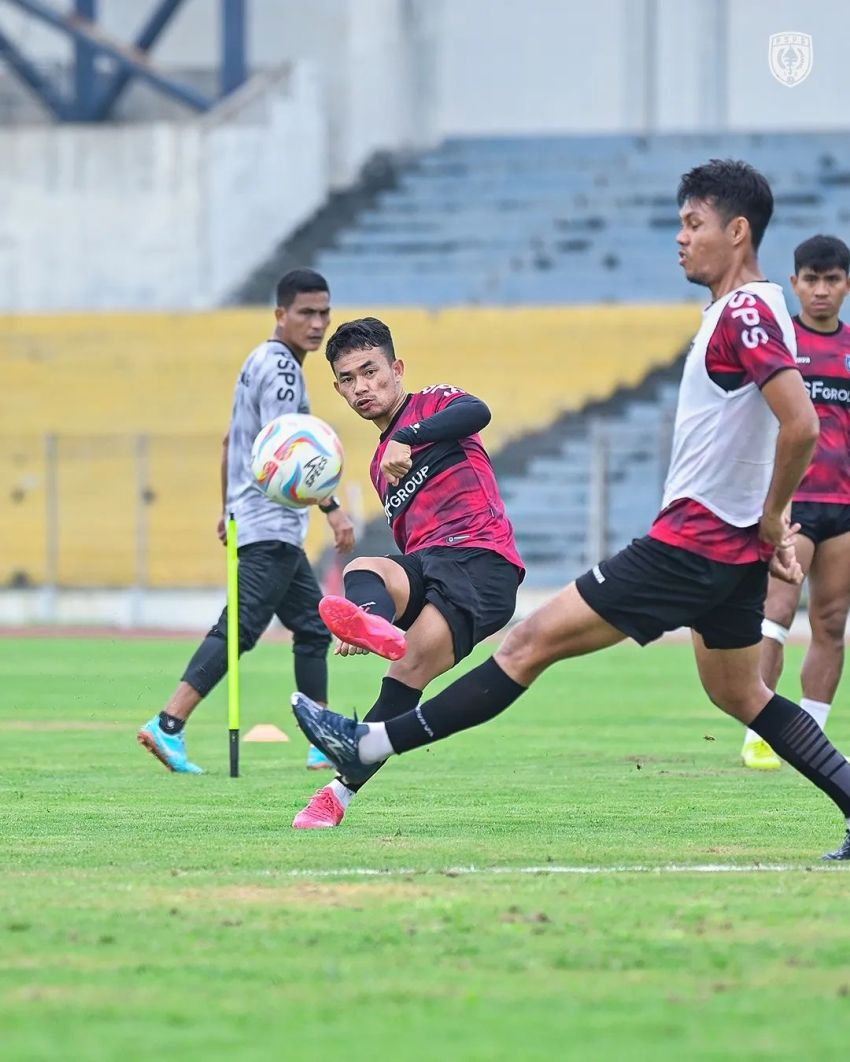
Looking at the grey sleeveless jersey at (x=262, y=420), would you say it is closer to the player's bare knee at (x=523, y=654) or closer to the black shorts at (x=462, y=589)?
the black shorts at (x=462, y=589)

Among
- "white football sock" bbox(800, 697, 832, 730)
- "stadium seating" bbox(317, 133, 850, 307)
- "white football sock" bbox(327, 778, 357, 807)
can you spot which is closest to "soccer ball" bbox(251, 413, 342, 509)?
"white football sock" bbox(327, 778, 357, 807)

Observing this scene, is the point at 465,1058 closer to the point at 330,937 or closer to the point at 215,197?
the point at 330,937

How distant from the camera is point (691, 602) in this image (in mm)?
6574

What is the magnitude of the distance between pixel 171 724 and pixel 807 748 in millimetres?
3839

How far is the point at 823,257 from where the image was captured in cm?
987

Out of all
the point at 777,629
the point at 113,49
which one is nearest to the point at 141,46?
the point at 113,49

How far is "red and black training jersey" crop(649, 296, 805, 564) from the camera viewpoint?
6.39 metres

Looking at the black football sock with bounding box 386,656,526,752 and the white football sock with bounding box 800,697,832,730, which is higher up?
the black football sock with bounding box 386,656,526,752

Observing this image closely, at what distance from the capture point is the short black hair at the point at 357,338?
7719mm

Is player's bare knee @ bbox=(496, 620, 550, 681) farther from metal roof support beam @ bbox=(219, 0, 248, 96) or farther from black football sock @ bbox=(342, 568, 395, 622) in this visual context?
metal roof support beam @ bbox=(219, 0, 248, 96)

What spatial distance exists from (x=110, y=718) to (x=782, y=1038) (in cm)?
994

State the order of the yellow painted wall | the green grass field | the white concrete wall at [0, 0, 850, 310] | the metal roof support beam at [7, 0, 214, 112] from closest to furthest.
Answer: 1. the green grass field
2. the yellow painted wall
3. the white concrete wall at [0, 0, 850, 310]
4. the metal roof support beam at [7, 0, 214, 112]

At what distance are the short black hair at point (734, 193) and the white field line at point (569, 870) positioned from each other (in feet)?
6.15

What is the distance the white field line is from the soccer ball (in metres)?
2.90
